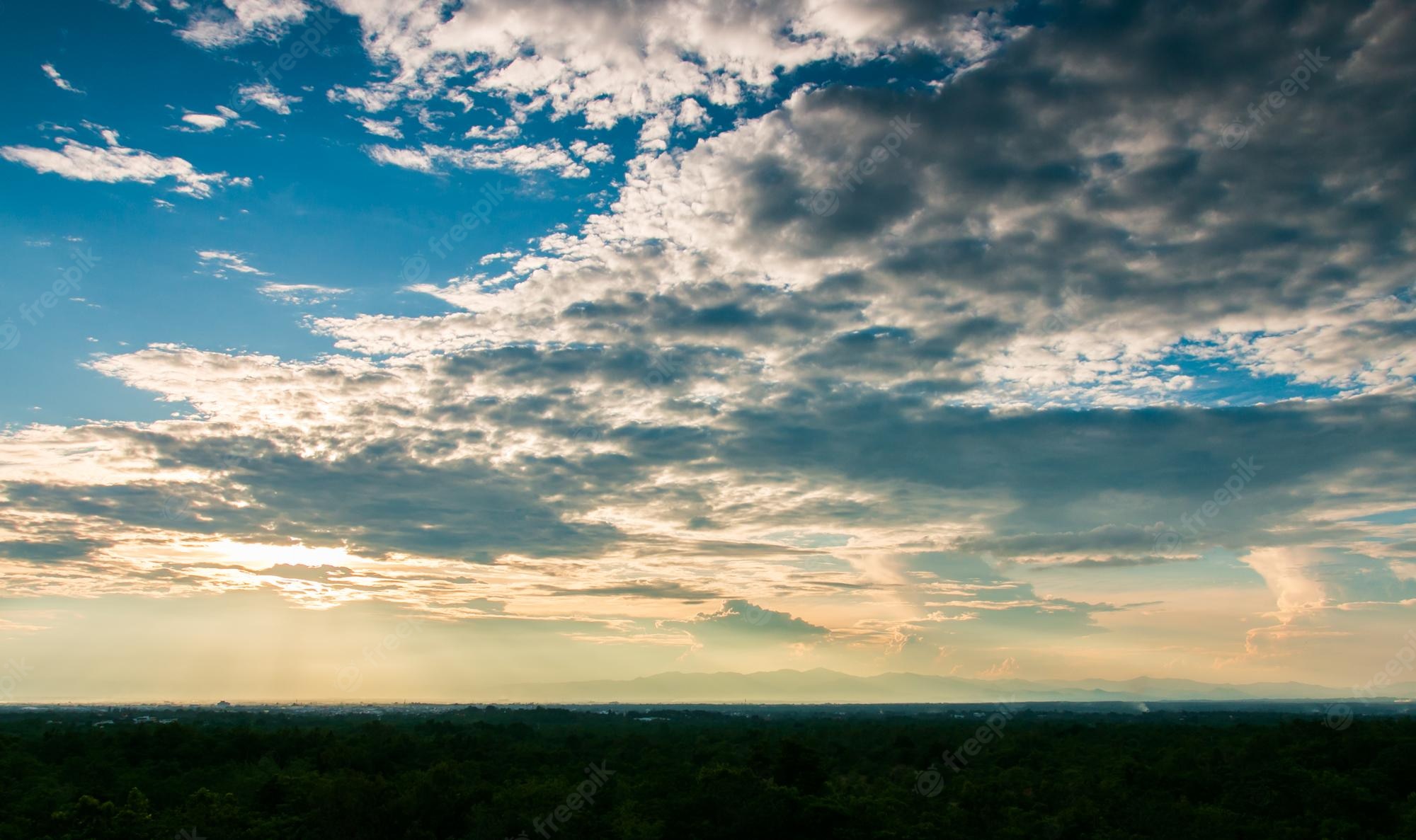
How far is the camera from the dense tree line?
182ft

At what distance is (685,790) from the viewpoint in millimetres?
67688

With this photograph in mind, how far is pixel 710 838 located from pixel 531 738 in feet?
341

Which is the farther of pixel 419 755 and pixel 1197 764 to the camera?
pixel 419 755

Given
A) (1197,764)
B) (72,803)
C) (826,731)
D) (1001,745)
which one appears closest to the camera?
(72,803)

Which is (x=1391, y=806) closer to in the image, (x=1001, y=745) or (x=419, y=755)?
(x=1001, y=745)

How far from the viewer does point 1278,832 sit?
173 feet

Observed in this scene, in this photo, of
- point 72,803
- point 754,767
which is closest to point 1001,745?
point 754,767

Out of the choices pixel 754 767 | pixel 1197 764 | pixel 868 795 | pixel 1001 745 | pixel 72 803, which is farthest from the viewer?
pixel 1001 745

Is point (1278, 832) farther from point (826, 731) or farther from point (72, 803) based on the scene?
point (826, 731)

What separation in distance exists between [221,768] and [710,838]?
191ft

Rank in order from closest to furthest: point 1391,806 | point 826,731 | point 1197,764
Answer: point 1391,806, point 1197,764, point 826,731

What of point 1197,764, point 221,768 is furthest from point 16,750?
point 1197,764

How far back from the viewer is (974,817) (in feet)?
208

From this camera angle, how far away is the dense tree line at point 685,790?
55.4 m
